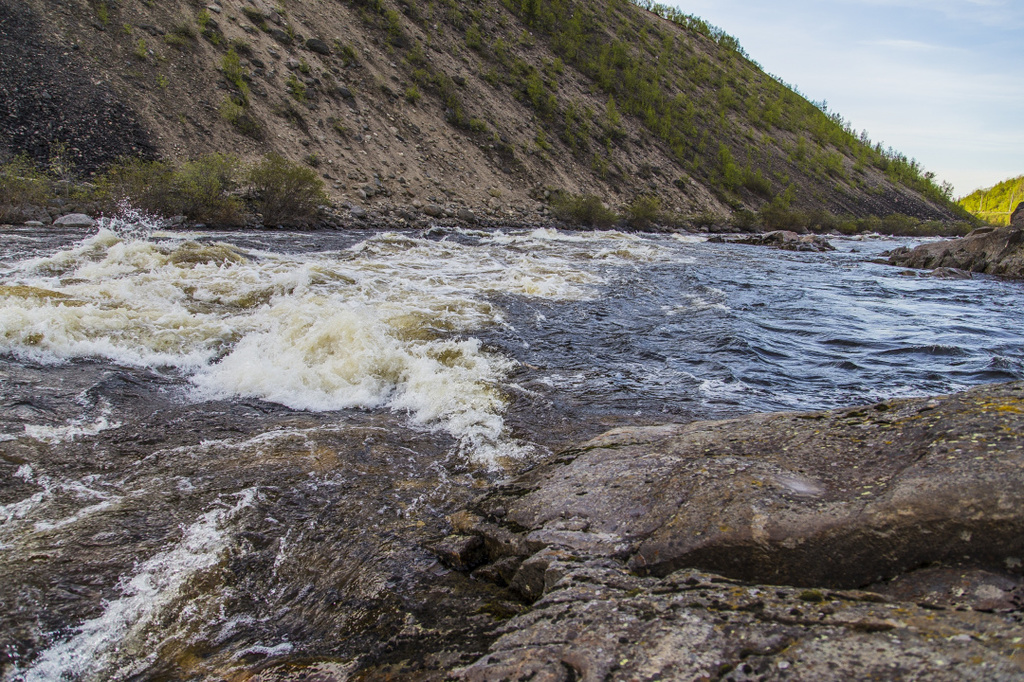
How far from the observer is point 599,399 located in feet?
15.8

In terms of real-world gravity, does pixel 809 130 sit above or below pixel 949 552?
above

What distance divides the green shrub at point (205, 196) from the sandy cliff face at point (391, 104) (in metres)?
3.56

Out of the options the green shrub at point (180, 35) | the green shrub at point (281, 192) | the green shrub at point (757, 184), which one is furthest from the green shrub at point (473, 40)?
the green shrub at point (281, 192)

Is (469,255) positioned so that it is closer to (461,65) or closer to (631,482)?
(631,482)

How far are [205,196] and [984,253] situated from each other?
21942 mm

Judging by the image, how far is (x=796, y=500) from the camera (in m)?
2.16

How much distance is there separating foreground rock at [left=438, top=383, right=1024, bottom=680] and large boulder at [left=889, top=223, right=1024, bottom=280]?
15.6 meters

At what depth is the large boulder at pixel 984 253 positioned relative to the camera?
1394 cm

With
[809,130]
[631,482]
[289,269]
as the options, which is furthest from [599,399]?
[809,130]

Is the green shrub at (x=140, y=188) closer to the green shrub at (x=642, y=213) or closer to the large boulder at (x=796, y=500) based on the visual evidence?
the large boulder at (x=796, y=500)

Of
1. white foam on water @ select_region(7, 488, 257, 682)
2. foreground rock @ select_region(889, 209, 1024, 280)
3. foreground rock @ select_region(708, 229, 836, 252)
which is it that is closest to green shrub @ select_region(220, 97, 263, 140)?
foreground rock @ select_region(708, 229, 836, 252)

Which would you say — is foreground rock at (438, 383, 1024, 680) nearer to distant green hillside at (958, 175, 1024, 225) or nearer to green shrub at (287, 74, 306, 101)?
green shrub at (287, 74, 306, 101)

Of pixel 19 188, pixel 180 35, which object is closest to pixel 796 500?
pixel 19 188

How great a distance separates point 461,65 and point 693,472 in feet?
123
